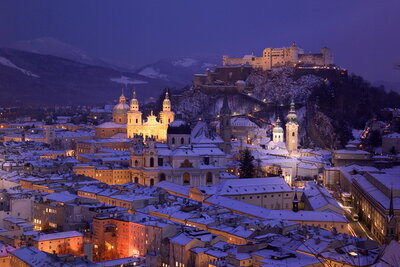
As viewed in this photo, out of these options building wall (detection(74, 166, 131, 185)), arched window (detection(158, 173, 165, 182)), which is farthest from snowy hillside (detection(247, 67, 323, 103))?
building wall (detection(74, 166, 131, 185))

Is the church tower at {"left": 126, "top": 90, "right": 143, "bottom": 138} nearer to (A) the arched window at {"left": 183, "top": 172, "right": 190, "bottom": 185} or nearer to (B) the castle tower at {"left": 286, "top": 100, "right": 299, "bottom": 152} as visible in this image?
(A) the arched window at {"left": 183, "top": 172, "right": 190, "bottom": 185}

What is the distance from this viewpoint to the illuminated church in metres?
75.3

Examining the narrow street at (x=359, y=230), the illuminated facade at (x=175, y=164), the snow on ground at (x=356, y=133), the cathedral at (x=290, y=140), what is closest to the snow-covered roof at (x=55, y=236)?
the narrow street at (x=359, y=230)

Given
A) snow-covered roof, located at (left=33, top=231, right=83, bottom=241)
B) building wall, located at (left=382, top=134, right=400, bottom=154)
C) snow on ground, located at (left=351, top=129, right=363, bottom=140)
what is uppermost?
snow on ground, located at (left=351, top=129, right=363, bottom=140)

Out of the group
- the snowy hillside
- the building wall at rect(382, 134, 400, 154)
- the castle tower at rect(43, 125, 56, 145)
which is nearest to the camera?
the building wall at rect(382, 134, 400, 154)

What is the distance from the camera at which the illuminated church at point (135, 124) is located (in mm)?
75312

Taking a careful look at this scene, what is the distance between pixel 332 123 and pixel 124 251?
54.2 m

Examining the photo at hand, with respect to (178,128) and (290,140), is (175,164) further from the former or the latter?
(290,140)

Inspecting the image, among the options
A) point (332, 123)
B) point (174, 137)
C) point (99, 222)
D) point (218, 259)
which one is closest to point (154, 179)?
point (174, 137)

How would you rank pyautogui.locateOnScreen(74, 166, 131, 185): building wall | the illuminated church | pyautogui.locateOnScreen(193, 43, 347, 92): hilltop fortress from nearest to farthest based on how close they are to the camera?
pyautogui.locateOnScreen(74, 166, 131, 185): building wall, the illuminated church, pyautogui.locateOnScreen(193, 43, 347, 92): hilltop fortress

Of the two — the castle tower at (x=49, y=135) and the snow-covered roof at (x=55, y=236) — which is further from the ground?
the castle tower at (x=49, y=135)

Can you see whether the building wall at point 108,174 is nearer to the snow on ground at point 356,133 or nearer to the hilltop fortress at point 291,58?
the snow on ground at point 356,133

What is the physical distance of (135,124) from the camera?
7888cm

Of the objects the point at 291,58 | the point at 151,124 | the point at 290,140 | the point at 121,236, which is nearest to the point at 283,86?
the point at 291,58
